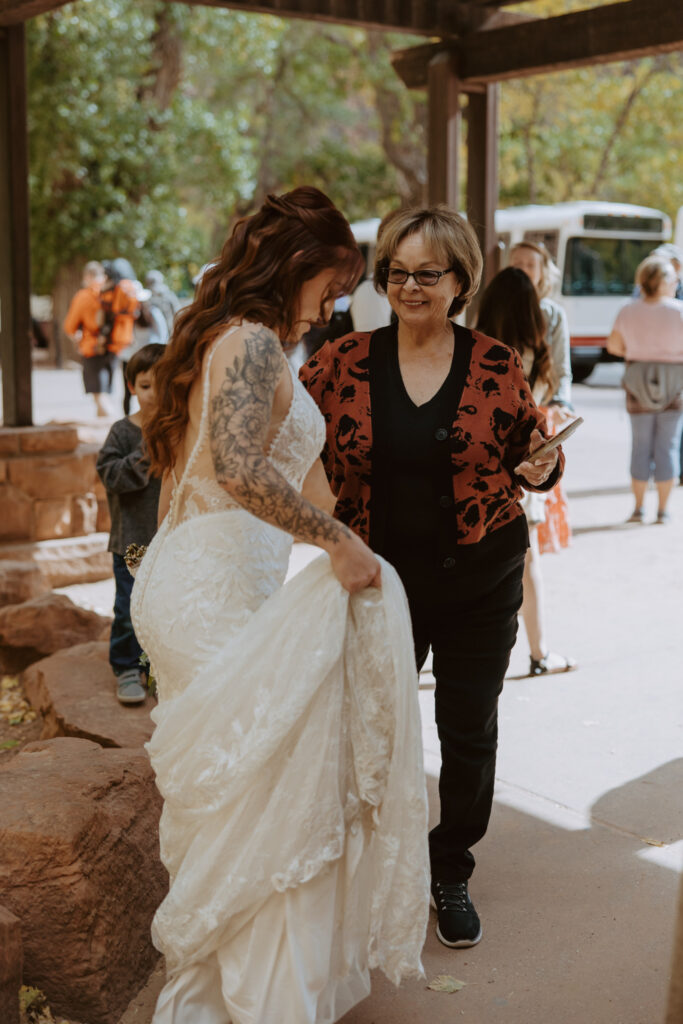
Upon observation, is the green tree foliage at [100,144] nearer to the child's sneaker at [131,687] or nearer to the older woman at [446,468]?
the child's sneaker at [131,687]

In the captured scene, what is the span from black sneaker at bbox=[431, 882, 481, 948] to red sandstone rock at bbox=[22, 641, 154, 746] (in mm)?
1380

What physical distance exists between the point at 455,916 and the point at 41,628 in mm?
3083

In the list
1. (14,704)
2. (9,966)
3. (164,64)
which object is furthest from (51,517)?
(164,64)

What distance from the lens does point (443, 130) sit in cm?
801

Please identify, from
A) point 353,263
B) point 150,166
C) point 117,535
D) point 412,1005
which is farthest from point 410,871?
point 150,166

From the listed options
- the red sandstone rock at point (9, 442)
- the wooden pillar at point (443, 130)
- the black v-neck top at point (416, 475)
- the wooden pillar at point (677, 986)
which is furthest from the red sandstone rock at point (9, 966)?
the wooden pillar at point (443, 130)

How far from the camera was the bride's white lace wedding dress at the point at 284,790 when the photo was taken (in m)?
2.59

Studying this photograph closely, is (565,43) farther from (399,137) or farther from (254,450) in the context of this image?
(399,137)

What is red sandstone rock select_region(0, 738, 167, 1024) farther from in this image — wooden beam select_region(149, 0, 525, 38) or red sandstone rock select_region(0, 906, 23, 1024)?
wooden beam select_region(149, 0, 525, 38)

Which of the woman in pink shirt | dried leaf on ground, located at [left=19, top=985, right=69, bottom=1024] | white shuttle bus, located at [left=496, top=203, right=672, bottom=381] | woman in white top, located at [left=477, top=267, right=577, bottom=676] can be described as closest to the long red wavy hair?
dried leaf on ground, located at [left=19, top=985, right=69, bottom=1024]

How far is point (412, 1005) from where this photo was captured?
9.93ft

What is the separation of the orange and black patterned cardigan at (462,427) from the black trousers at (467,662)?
138 millimetres

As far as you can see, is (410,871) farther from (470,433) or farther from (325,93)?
(325,93)

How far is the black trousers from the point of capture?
3.22m
